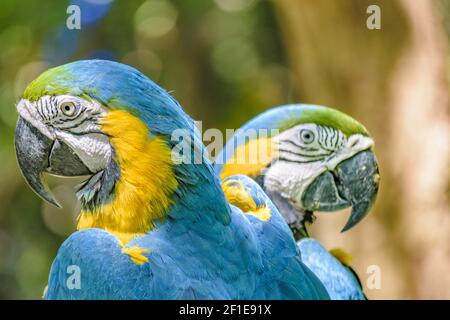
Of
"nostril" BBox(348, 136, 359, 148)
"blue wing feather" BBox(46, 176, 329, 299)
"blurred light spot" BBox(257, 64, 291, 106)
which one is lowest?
"blue wing feather" BBox(46, 176, 329, 299)

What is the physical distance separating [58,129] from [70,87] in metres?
0.11

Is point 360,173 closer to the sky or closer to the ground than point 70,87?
closer to the ground

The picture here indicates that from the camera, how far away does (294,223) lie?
2.47 meters

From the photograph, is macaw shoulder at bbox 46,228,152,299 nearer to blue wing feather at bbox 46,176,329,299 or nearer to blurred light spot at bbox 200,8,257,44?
blue wing feather at bbox 46,176,329,299

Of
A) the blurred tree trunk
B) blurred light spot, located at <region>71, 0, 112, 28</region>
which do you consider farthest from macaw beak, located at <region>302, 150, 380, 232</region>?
blurred light spot, located at <region>71, 0, 112, 28</region>

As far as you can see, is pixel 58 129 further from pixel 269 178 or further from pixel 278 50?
pixel 278 50

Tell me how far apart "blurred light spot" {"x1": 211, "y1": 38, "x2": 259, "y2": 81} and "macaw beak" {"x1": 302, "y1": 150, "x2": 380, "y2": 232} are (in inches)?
125

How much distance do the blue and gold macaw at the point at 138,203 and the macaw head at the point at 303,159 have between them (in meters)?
0.60

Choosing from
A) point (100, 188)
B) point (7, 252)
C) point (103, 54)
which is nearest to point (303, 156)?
point (100, 188)

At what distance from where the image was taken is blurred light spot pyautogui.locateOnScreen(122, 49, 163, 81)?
5.43 metres

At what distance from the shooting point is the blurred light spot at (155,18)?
535 centimetres

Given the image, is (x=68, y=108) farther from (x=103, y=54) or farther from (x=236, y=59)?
(x=236, y=59)

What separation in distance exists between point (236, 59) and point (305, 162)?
11.1 feet
